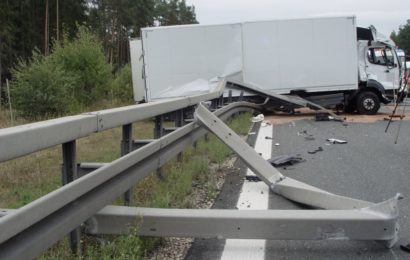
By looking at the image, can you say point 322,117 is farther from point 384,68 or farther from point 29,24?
point 29,24

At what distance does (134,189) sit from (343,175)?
2739mm

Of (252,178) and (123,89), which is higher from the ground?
(123,89)

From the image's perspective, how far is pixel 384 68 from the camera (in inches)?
730

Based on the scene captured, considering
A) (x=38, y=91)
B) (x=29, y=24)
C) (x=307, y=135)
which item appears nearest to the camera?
(x=307, y=135)

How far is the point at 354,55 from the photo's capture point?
18.2m

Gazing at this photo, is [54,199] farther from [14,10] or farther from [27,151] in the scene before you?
[14,10]

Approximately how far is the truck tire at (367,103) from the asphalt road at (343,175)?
504 cm

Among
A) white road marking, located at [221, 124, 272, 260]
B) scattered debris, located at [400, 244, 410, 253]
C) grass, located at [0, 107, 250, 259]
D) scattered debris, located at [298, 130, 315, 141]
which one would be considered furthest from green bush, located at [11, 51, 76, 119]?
scattered debris, located at [400, 244, 410, 253]

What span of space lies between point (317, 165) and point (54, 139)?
5178mm

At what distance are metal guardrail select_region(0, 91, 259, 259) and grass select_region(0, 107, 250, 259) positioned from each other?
31 cm

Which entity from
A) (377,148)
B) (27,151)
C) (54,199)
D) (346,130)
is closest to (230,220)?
(54,199)

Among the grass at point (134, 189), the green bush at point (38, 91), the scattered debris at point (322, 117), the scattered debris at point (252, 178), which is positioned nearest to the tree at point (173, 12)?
the green bush at point (38, 91)

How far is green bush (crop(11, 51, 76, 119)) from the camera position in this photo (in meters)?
19.6

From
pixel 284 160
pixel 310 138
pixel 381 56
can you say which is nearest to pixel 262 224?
pixel 284 160
